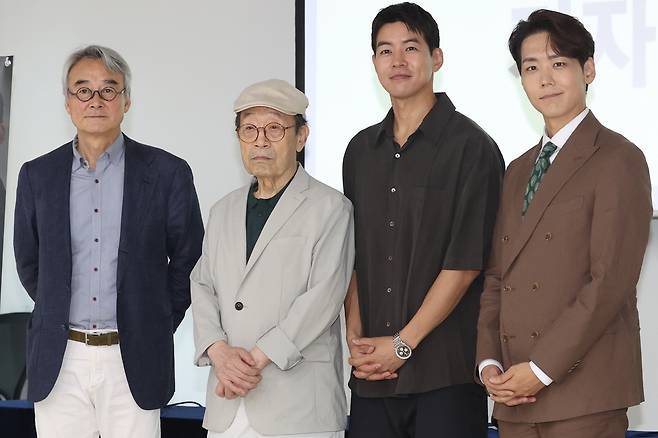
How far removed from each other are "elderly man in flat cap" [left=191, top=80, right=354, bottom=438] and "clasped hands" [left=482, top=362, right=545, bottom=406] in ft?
1.59

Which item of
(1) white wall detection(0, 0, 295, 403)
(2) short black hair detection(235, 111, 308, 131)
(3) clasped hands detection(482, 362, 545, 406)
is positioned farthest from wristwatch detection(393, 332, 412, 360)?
(1) white wall detection(0, 0, 295, 403)

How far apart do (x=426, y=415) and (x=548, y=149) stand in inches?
31.0

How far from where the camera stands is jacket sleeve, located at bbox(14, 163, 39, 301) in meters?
2.83

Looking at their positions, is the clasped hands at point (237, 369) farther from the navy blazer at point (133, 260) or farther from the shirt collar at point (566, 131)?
the shirt collar at point (566, 131)

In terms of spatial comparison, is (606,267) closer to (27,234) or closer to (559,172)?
(559,172)

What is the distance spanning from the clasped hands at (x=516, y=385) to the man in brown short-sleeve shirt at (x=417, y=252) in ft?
0.64

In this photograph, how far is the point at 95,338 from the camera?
8.70 feet

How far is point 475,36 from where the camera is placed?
3.76 meters

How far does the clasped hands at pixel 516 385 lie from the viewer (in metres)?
2.06

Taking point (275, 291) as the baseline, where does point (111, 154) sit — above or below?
above

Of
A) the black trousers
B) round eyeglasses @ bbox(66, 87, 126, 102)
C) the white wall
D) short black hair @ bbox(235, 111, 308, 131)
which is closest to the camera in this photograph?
the black trousers

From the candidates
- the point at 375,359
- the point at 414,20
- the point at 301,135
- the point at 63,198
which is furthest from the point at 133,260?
the point at 414,20

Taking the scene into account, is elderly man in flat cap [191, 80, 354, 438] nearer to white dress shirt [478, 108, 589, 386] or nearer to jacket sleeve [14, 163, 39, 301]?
white dress shirt [478, 108, 589, 386]

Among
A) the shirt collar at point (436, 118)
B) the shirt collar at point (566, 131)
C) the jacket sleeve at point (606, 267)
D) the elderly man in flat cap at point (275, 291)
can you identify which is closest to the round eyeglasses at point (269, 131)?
the elderly man in flat cap at point (275, 291)
